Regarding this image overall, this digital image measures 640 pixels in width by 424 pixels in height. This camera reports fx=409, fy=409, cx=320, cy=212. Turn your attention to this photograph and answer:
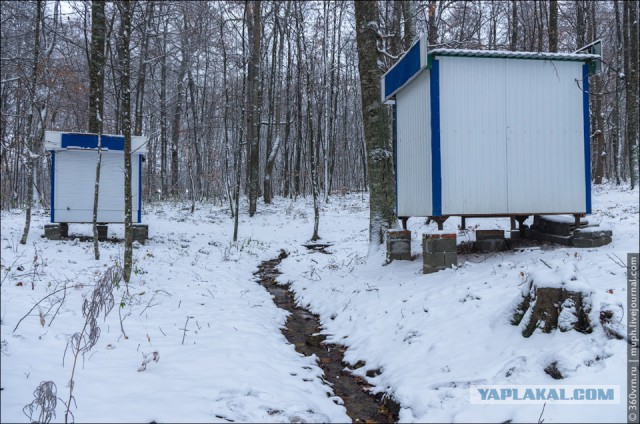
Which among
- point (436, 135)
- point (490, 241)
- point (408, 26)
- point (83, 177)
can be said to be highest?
point (408, 26)

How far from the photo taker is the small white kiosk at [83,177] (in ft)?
38.2

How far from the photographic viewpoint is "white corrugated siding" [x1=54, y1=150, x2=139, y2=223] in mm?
11758

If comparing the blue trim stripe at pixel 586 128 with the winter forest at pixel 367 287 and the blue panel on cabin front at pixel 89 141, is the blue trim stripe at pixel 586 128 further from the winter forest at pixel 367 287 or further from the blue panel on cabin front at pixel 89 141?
the blue panel on cabin front at pixel 89 141

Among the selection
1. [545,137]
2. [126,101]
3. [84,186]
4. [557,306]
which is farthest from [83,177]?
[557,306]

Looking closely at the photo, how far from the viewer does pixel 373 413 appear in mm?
3896

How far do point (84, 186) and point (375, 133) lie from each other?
28.5 ft

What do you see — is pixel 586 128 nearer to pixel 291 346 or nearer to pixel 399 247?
pixel 399 247

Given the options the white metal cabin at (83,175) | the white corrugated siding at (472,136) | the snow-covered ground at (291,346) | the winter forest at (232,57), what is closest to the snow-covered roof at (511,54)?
the white corrugated siding at (472,136)

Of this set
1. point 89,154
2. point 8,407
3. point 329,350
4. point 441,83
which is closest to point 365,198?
point 89,154

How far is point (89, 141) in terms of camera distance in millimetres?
11844

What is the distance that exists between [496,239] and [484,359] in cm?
454

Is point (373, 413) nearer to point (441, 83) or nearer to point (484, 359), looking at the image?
point (484, 359)

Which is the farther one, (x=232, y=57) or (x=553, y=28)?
(x=232, y=57)

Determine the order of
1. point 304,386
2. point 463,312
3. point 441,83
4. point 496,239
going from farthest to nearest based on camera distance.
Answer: point 496,239
point 441,83
point 463,312
point 304,386
